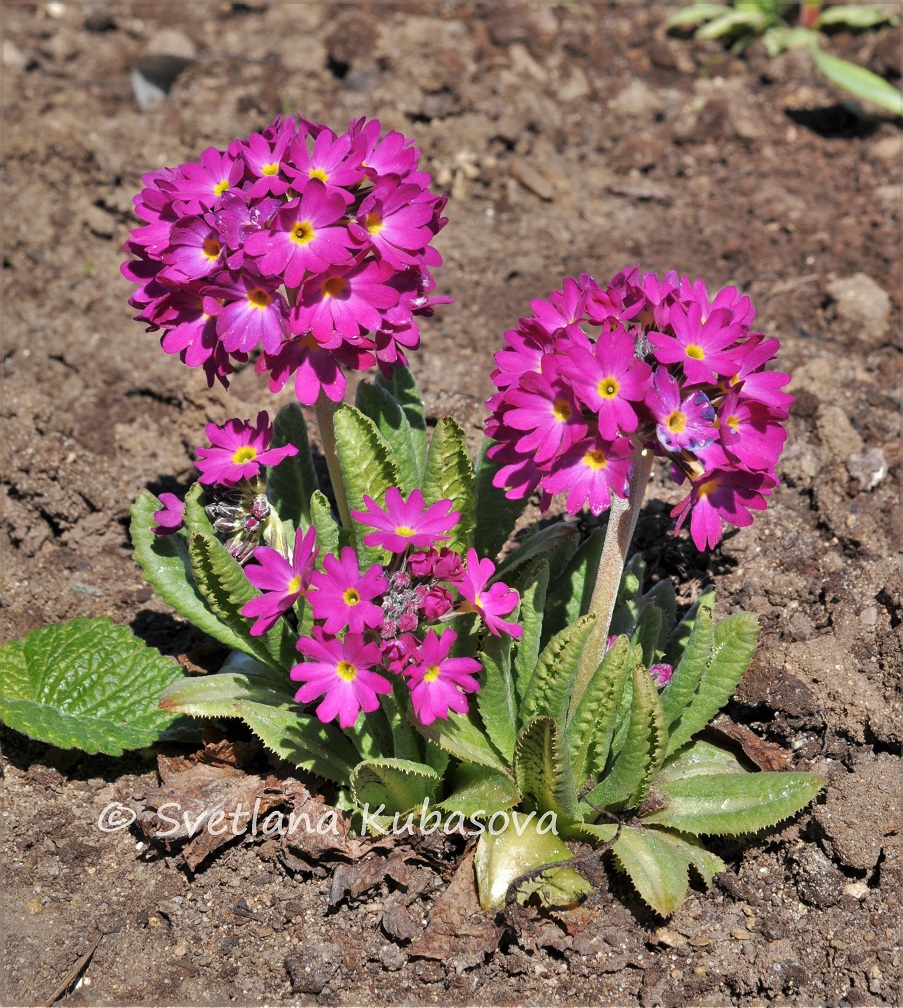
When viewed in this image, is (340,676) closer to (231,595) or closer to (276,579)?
(276,579)

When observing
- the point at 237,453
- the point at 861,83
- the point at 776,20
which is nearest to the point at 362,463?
the point at 237,453

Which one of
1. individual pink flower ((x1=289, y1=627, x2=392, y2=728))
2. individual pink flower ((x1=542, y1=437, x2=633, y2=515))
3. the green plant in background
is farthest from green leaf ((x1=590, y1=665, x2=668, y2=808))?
the green plant in background

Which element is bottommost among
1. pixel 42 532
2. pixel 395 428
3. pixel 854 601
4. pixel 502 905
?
pixel 42 532

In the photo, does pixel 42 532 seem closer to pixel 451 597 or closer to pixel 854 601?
pixel 451 597

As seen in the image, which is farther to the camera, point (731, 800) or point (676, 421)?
point (731, 800)

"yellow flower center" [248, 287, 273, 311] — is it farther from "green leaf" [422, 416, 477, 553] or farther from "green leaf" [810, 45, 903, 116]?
"green leaf" [810, 45, 903, 116]

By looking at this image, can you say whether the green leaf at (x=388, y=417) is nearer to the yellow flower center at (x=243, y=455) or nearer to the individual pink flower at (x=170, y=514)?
the yellow flower center at (x=243, y=455)

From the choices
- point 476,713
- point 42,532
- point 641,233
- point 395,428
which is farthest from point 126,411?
point 641,233
